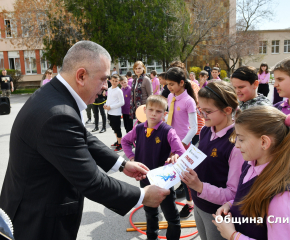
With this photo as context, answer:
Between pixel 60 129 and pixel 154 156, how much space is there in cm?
155

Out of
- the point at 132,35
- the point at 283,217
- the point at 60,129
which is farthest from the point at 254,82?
the point at 132,35

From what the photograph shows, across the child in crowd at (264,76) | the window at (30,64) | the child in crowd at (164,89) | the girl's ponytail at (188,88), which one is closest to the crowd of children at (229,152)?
the girl's ponytail at (188,88)

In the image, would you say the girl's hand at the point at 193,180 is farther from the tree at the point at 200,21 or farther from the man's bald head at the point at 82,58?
the tree at the point at 200,21

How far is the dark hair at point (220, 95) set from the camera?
2146 mm

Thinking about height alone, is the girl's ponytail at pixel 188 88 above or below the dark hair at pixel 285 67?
below

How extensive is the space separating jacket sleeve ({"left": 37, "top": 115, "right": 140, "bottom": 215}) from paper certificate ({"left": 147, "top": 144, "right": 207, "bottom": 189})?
0.47 metres

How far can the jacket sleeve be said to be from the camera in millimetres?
1567

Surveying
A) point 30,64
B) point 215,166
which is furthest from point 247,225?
point 30,64

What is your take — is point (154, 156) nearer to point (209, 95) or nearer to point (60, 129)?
point (209, 95)

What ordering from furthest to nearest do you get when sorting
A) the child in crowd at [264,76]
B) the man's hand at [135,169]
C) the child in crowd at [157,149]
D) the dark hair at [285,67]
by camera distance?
the child in crowd at [264,76]
the child in crowd at [157,149]
the dark hair at [285,67]
the man's hand at [135,169]

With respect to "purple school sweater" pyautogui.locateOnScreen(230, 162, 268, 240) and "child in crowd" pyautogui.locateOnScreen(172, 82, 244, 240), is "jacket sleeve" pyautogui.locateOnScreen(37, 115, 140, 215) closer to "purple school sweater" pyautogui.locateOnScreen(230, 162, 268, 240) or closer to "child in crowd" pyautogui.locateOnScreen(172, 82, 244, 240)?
"child in crowd" pyautogui.locateOnScreen(172, 82, 244, 240)

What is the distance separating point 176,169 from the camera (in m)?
2.12

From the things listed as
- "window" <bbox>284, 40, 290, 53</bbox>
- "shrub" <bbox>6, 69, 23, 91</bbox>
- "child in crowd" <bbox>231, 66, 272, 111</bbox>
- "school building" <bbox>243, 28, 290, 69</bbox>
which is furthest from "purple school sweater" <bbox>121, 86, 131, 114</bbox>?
"window" <bbox>284, 40, 290, 53</bbox>

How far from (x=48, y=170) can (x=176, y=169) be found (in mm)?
1025
